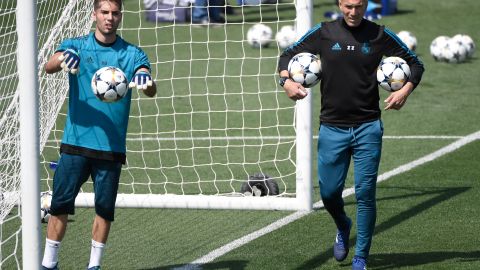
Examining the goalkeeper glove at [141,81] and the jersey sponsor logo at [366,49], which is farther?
the jersey sponsor logo at [366,49]

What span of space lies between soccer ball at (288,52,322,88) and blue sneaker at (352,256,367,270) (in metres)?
1.35

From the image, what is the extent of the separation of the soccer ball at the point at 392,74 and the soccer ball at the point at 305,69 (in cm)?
46

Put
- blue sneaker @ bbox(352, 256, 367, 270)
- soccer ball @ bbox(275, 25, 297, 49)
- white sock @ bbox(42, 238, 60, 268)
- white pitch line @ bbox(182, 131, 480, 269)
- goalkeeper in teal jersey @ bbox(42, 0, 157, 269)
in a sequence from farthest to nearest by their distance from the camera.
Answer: soccer ball @ bbox(275, 25, 297, 49), white pitch line @ bbox(182, 131, 480, 269), blue sneaker @ bbox(352, 256, 367, 270), white sock @ bbox(42, 238, 60, 268), goalkeeper in teal jersey @ bbox(42, 0, 157, 269)

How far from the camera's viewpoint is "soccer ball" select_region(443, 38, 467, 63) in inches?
767

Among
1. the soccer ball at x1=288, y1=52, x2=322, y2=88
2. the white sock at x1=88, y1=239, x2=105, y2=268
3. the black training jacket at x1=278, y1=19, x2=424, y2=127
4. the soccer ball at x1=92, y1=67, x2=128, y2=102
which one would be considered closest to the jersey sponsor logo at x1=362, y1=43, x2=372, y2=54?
the black training jacket at x1=278, y1=19, x2=424, y2=127

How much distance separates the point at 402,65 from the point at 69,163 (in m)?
2.55

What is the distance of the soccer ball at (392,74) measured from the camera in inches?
308

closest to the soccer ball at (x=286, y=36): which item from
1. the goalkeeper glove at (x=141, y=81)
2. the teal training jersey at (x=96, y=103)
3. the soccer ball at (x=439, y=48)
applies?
the soccer ball at (x=439, y=48)

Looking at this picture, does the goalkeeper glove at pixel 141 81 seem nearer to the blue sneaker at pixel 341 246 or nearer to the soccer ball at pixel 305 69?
the soccer ball at pixel 305 69

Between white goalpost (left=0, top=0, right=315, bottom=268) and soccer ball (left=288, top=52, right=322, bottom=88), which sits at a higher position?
soccer ball (left=288, top=52, right=322, bottom=88)

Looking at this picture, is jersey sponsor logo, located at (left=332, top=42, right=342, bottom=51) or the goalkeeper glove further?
jersey sponsor logo, located at (left=332, top=42, right=342, bottom=51)

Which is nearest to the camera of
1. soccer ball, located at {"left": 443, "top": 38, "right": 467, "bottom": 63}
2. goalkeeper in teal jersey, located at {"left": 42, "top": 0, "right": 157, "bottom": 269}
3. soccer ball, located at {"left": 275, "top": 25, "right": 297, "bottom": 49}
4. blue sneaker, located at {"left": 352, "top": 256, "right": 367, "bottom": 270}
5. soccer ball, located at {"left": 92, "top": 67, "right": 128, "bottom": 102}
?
soccer ball, located at {"left": 92, "top": 67, "right": 128, "bottom": 102}

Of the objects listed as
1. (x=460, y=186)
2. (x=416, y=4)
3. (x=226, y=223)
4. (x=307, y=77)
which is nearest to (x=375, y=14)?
(x=416, y=4)

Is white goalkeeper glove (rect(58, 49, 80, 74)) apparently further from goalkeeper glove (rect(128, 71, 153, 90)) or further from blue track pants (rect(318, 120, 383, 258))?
blue track pants (rect(318, 120, 383, 258))
